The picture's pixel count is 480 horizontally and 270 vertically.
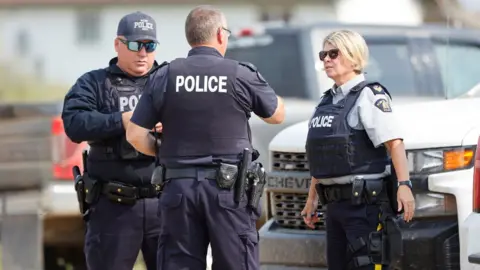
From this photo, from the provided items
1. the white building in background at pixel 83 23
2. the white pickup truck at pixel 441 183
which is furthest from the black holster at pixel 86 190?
the white building in background at pixel 83 23

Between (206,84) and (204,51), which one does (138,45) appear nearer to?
(204,51)

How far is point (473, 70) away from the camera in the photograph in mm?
8562

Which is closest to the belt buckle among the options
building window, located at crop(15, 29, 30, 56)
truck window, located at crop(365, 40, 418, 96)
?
truck window, located at crop(365, 40, 418, 96)

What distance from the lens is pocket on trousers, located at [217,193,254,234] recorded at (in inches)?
208

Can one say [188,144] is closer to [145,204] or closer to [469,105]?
[145,204]

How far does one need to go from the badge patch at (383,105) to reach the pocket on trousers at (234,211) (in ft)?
2.55

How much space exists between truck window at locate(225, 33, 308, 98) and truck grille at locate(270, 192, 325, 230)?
2132mm

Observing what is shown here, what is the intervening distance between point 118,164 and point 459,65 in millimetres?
3489

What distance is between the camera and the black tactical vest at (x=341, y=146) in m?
5.48

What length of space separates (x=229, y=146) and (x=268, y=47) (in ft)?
11.8

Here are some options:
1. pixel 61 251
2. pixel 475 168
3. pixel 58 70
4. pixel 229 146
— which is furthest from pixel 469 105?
pixel 58 70

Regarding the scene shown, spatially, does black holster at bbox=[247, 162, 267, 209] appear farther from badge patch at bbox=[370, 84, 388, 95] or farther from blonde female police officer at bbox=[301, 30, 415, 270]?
badge patch at bbox=[370, 84, 388, 95]

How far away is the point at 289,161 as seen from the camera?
248 inches

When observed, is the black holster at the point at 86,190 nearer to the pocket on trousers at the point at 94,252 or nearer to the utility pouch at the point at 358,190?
the pocket on trousers at the point at 94,252
